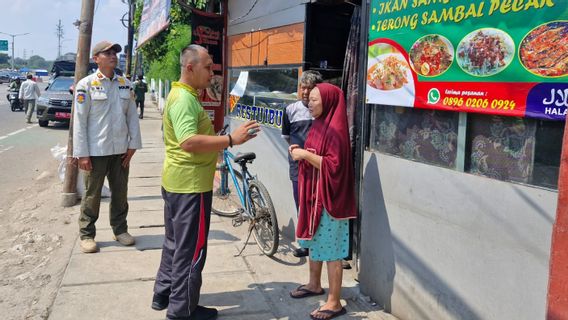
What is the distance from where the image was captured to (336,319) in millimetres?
3375

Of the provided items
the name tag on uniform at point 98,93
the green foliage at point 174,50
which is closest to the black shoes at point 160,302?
the name tag on uniform at point 98,93

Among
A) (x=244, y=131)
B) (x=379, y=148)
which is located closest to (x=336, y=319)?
(x=379, y=148)

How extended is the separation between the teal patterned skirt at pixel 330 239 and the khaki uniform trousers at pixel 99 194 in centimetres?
234

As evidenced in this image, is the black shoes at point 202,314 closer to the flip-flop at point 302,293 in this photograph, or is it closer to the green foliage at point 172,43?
the flip-flop at point 302,293

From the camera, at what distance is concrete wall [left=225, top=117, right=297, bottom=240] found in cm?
514

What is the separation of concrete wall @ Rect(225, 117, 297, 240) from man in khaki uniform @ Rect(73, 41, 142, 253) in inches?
59.9

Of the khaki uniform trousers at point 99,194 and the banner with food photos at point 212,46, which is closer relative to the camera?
the khaki uniform trousers at point 99,194

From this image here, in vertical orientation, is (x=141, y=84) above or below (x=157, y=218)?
above

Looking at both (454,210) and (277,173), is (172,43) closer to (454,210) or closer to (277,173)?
(277,173)

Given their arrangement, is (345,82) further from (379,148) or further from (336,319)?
(336,319)

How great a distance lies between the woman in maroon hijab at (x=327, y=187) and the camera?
317 cm

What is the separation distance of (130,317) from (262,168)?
280cm

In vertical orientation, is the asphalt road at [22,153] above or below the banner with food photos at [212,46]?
below

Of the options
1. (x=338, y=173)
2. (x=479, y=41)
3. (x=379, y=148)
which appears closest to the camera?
(x=479, y=41)
